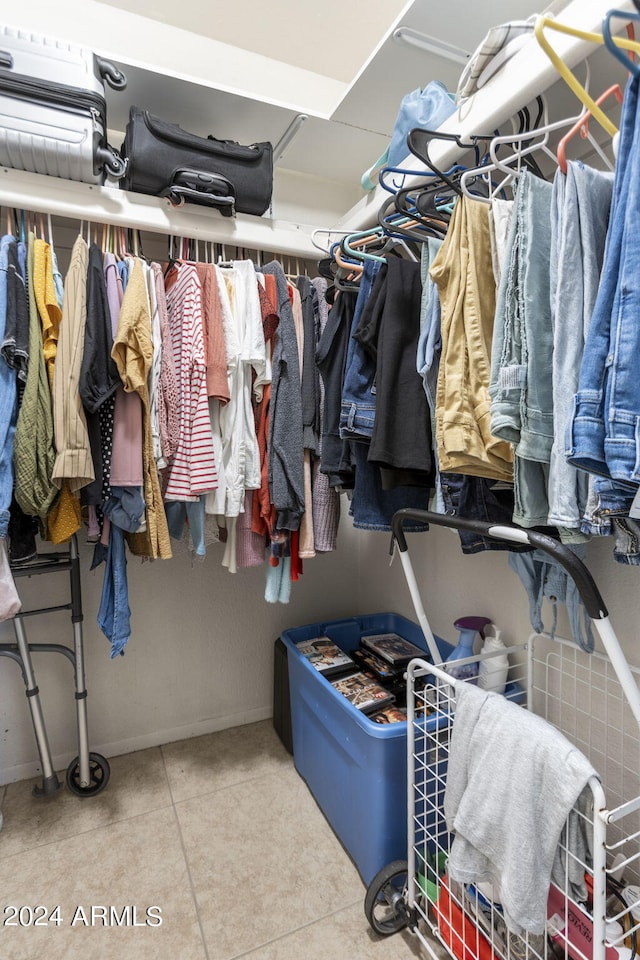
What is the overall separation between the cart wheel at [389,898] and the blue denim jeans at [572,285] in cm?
108

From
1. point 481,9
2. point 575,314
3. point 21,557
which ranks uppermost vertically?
point 481,9

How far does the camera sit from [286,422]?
5.13ft

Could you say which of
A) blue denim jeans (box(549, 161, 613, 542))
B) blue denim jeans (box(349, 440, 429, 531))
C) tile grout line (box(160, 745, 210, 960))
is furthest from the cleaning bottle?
tile grout line (box(160, 745, 210, 960))

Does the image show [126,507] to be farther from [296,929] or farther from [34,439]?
[296,929]

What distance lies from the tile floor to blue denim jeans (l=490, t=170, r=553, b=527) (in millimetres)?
1306

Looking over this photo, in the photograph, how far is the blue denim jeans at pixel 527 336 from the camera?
2.76ft

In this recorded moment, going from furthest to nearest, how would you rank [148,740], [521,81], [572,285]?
[148,740] < [521,81] < [572,285]

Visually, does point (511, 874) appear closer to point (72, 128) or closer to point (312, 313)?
point (312, 313)

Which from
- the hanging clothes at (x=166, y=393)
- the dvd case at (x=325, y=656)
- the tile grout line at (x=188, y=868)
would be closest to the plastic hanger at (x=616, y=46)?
the hanging clothes at (x=166, y=393)

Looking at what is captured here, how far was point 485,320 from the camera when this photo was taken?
0.99 meters

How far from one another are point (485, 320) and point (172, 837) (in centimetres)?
176

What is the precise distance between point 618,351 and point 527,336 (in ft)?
0.71

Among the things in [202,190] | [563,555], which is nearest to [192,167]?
[202,190]

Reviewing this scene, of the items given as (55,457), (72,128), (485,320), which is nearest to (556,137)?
(485,320)
